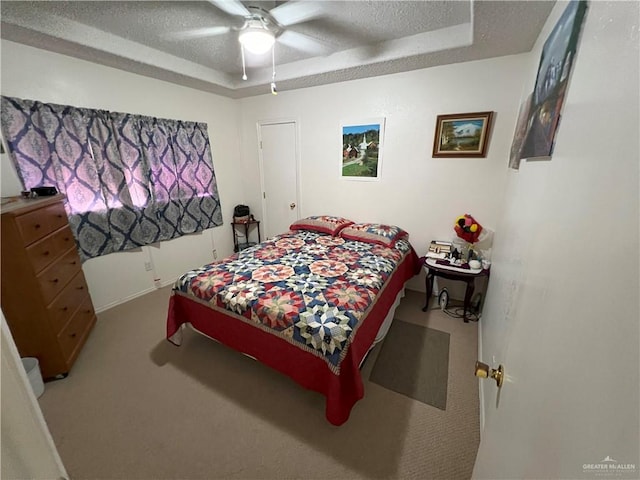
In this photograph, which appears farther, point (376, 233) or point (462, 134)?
point (376, 233)

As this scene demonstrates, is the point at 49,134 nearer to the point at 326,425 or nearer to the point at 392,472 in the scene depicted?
the point at 326,425

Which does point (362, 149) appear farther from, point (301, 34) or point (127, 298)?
point (127, 298)

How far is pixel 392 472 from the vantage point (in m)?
1.31

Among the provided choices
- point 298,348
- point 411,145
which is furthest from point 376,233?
point 298,348

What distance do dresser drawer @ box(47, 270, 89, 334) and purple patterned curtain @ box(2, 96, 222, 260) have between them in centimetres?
44

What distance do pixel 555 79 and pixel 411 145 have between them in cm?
172

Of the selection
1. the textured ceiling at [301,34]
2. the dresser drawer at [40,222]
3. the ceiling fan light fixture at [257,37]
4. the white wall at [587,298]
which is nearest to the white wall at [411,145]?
the textured ceiling at [301,34]

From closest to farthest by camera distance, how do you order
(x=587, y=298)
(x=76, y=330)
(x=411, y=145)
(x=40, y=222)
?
(x=587, y=298), (x=40, y=222), (x=76, y=330), (x=411, y=145)

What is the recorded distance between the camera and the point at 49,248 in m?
1.83

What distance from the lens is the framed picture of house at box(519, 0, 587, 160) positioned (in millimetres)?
879

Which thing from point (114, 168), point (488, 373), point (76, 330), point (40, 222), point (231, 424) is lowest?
point (231, 424)

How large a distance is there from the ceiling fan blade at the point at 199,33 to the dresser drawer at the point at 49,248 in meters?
1.86

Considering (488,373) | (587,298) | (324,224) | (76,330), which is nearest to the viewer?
(587,298)

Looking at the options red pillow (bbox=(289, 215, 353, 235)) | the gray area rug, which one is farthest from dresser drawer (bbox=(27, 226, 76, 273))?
the gray area rug
